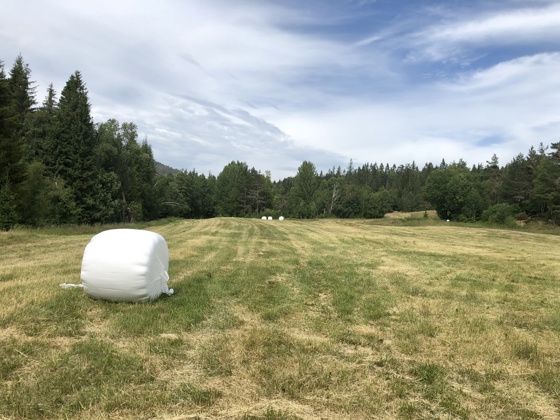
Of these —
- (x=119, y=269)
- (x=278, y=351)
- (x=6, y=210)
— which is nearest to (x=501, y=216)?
(x=6, y=210)

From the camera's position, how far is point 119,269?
7.28m

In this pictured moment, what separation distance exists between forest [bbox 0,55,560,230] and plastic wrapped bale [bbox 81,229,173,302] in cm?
1916

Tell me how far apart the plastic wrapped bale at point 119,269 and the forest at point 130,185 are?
62.8ft

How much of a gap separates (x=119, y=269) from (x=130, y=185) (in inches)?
2017

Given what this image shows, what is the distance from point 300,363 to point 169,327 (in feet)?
8.25

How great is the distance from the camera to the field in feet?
13.3

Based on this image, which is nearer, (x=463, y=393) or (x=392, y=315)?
(x=463, y=393)

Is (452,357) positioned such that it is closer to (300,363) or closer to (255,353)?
(300,363)

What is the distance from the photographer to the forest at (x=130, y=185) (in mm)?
27266

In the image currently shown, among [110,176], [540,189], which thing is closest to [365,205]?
[540,189]

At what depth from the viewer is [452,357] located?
560cm

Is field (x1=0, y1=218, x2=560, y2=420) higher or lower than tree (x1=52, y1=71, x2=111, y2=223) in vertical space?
lower

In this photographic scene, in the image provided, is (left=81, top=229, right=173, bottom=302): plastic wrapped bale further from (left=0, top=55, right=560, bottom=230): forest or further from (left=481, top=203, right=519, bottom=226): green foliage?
(left=481, top=203, right=519, bottom=226): green foliage

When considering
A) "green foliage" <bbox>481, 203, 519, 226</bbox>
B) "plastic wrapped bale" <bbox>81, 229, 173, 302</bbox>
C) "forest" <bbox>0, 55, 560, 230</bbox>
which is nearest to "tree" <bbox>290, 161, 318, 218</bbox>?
"forest" <bbox>0, 55, 560, 230</bbox>
